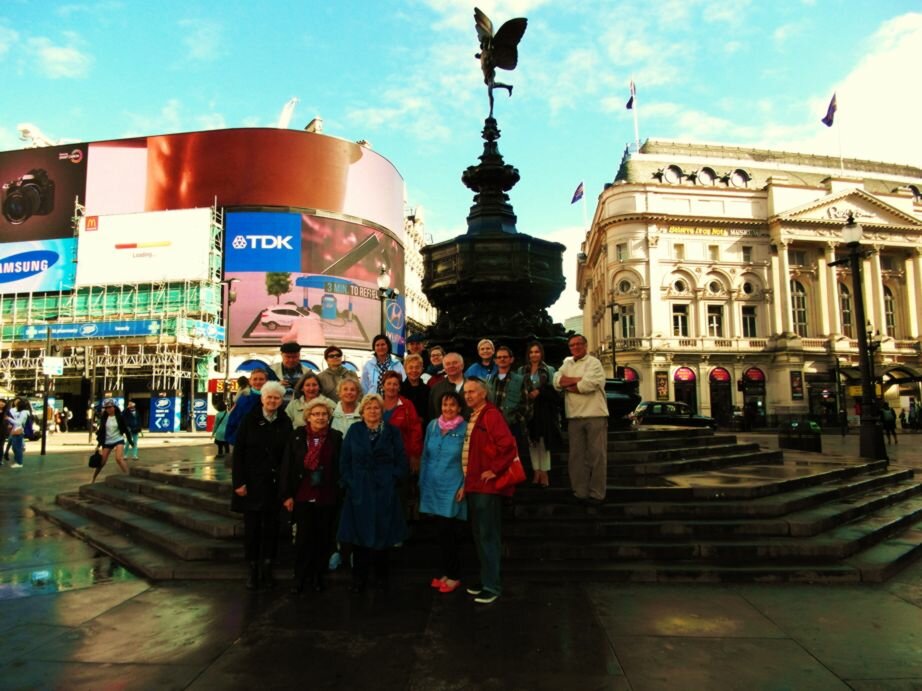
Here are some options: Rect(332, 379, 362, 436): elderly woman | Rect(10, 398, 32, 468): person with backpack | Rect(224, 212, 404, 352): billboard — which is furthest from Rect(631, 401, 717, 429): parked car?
Rect(224, 212, 404, 352): billboard

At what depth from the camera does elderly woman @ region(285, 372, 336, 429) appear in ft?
18.1

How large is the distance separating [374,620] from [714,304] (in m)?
48.3

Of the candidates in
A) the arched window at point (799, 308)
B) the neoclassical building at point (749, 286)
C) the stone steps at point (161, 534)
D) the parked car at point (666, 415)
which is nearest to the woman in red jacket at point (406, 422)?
the stone steps at point (161, 534)

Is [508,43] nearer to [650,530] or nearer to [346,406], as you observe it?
[346,406]

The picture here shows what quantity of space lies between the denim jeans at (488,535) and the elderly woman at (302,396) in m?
1.87

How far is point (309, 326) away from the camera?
153 ft

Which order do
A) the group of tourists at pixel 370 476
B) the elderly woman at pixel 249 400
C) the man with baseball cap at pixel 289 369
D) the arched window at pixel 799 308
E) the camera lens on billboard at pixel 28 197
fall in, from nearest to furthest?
the group of tourists at pixel 370 476 → the elderly woman at pixel 249 400 → the man with baseball cap at pixel 289 369 → the camera lens on billboard at pixel 28 197 → the arched window at pixel 799 308

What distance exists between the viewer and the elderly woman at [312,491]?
4.75 meters

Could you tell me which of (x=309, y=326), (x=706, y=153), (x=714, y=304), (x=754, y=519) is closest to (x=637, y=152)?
(x=706, y=153)

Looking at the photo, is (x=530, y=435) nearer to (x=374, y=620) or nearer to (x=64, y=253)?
(x=374, y=620)

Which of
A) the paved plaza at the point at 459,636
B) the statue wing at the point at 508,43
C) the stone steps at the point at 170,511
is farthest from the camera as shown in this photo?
the statue wing at the point at 508,43

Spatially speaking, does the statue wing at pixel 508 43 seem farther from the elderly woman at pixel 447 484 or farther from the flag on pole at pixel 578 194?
the flag on pole at pixel 578 194

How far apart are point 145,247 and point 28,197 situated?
14.2 meters

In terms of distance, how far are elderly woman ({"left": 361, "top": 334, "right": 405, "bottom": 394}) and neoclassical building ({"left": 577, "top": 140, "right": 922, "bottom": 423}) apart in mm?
39392
